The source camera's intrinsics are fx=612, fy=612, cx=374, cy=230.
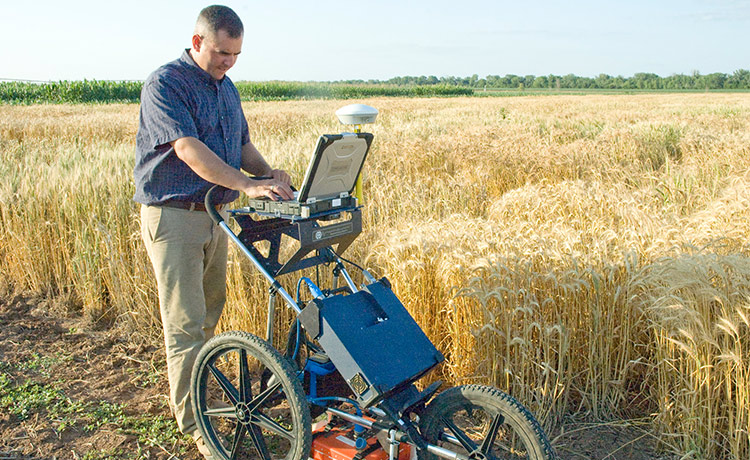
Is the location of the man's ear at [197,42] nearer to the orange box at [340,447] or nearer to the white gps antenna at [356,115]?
the white gps antenna at [356,115]

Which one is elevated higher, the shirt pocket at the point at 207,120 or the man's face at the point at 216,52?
the man's face at the point at 216,52

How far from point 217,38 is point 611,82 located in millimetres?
114483

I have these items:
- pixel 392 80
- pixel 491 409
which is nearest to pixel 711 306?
pixel 491 409

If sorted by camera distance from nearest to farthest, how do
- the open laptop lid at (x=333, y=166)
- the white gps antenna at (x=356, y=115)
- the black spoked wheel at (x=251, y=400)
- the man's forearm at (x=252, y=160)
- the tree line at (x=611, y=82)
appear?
the open laptop lid at (x=333, y=166) < the black spoked wheel at (x=251, y=400) < the man's forearm at (x=252, y=160) < the white gps antenna at (x=356, y=115) < the tree line at (x=611, y=82)

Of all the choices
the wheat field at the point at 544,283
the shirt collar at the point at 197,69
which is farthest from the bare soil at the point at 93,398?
the shirt collar at the point at 197,69

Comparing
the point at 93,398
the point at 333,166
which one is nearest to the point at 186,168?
the point at 333,166

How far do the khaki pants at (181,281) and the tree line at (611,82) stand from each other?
231 feet

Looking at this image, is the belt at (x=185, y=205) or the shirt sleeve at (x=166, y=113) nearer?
the shirt sleeve at (x=166, y=113)

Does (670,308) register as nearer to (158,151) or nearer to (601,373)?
(601,373)

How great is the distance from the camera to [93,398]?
140 inches

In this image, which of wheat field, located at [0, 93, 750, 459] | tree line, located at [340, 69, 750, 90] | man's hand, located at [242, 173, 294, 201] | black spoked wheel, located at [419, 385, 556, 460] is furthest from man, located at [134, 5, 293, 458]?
tree line, located at [340, 69, 750, 90]

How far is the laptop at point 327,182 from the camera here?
2.28m

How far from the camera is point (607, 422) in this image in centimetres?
309

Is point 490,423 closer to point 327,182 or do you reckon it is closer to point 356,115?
point 327,182
